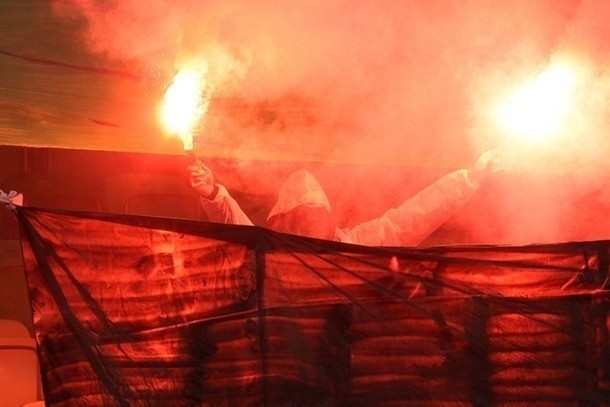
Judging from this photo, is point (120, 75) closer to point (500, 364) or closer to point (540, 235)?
A: point (500, 364)

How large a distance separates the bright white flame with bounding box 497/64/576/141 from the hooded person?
0.40 m

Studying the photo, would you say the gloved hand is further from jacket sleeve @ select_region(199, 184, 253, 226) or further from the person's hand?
the person's hand

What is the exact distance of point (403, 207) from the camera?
5402mm

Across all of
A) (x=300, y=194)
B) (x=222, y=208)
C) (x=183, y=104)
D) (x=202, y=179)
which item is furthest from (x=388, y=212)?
(x=183, y=104)

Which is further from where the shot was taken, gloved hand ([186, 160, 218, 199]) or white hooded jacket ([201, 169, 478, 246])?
white hooded jacket ([201, 169, 478, 246])

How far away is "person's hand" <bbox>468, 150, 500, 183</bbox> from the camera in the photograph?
17.0 feet

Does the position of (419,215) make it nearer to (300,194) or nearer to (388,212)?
(388,212)

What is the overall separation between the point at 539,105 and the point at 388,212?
116 centimetres

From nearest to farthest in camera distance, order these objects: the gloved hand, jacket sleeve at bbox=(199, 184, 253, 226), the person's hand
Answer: the gloved hand
jacket sleeve at bbox=(199, 184, 253, 226)
the person's hand

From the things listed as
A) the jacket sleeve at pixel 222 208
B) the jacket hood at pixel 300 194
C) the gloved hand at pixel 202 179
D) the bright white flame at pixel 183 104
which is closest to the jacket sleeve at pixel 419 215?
the jacket hood at pixel 300 194

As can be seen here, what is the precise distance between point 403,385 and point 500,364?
416 millimetres

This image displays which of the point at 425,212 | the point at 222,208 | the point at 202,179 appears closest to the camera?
the point at 202,179

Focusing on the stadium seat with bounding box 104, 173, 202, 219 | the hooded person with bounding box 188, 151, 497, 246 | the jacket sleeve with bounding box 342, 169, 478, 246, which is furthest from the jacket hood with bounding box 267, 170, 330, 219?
the stadium seat with bounding box 104, 173, 202, 219

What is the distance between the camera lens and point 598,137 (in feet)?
18.6
